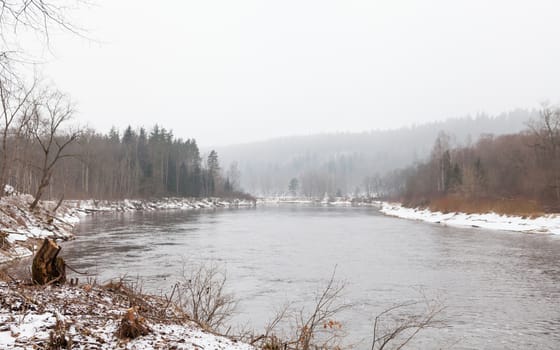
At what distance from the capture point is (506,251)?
2208cm

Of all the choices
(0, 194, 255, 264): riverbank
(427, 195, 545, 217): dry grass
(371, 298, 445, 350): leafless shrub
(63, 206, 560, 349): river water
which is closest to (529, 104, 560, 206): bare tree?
(427, 195, 545, 217): dry grass

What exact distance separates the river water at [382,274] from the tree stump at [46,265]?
14.2 feet

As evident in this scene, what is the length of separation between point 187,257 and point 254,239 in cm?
924

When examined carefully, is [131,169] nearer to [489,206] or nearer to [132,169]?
[132,169]

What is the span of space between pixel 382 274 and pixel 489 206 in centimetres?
3376

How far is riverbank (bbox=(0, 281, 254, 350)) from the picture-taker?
4.01 metres

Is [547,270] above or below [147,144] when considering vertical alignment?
below

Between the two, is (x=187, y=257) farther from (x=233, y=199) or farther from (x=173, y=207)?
(x=233, y=199)

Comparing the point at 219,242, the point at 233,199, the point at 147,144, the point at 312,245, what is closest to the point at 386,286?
the point at 312,245

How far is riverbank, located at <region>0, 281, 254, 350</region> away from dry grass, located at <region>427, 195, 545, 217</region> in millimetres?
39753

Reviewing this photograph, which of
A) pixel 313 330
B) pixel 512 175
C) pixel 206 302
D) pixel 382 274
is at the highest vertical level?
pixel 512 175

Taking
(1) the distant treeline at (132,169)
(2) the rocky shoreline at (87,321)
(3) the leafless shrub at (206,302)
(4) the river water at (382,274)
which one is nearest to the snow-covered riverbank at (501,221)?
(4) the river water at (382,274)

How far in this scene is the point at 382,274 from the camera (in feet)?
52.0

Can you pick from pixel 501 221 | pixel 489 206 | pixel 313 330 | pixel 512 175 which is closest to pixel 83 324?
pixel 313 330
